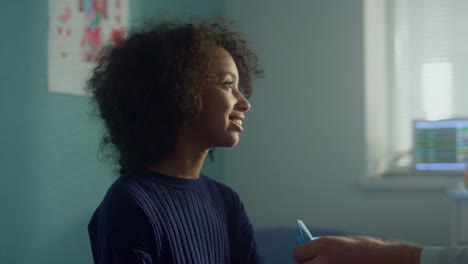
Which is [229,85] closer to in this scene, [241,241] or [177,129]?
[177,129]

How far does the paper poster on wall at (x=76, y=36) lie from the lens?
169 cm

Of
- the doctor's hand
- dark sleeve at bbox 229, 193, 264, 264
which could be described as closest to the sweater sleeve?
the doctor's hand

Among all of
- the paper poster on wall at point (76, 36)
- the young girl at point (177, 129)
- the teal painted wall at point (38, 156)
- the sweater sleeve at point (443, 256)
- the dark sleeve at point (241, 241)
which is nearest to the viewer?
the sweater sleeve at point (443, 256)

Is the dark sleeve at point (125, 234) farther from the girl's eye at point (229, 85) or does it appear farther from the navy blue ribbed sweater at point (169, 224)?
the girl's eye at point (229, 85)

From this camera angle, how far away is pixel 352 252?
0.90m

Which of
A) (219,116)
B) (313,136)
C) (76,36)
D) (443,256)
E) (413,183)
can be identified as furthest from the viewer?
(313,136)

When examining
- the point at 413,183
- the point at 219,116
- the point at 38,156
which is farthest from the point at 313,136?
the point at 219,116

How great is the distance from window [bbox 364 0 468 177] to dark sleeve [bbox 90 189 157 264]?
1.92 metres

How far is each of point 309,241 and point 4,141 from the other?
103 centimetres

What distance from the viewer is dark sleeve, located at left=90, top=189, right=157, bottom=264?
90 cm

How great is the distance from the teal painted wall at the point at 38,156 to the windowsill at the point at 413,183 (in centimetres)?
142

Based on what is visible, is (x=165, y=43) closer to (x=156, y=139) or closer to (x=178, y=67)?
(x=178, y=67)

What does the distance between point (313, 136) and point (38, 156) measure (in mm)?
1543

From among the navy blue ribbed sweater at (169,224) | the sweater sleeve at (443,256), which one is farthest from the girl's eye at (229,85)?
the sweater sleeve at (443,256)
